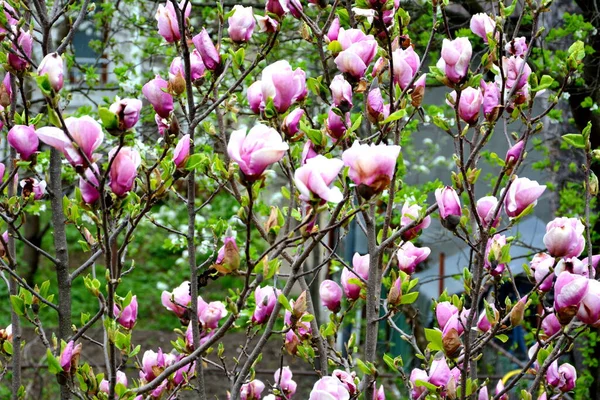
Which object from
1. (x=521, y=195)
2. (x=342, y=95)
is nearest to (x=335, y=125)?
(x=342, y=95)

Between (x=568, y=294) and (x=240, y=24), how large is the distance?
830 millimetres

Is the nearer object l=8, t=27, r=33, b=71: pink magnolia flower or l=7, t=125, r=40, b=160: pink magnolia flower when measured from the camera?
l=7, t=125, r=40, b=160: pink magnolia flower

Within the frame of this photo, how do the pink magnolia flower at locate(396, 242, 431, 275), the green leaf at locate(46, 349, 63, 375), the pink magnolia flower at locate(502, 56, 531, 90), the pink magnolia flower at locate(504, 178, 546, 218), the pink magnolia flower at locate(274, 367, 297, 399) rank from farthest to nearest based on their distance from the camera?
the pink magnolia flower at locate(274, 367, 297, 399), the pink magnolia flower at locate(396, 242, 431, 275), the pink magnolia flower at locate(502, 56, 531, 90), the pink magnolia flower at locate(504, 178, 546, 218), the green leaf at locate(46, 349, 63, 375)

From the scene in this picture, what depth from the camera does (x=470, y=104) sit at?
161cm

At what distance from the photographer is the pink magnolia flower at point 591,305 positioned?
137 centimetres

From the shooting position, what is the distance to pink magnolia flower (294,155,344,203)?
1.18 m

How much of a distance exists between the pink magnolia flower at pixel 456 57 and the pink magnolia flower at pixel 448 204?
0.23m

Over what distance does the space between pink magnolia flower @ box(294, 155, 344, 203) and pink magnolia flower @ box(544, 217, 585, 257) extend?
0.53 metres

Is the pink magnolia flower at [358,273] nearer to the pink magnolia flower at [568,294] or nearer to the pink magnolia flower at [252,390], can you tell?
the pink magnolia flower at [252,390]

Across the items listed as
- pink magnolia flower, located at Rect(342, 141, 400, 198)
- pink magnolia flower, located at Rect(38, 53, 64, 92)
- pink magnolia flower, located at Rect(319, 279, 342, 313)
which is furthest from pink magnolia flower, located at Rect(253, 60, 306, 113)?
pink magnolia flower, located at Rect(319, 279, 342, 313)

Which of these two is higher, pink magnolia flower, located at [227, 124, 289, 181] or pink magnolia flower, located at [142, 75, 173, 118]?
pink magnolia flower, located at [142, 75, 173, 118]

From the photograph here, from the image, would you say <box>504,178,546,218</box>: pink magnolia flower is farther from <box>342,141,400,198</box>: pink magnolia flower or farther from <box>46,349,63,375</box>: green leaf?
<box>46,349,63,375</box>: green leaf

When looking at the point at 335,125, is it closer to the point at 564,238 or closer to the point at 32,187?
the point at 564,238

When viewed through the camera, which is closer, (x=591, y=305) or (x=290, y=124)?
(x=591, y=305)
